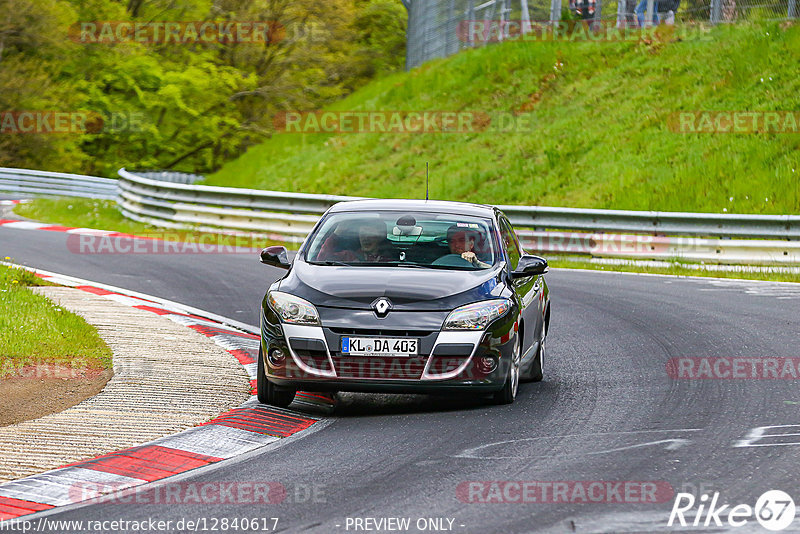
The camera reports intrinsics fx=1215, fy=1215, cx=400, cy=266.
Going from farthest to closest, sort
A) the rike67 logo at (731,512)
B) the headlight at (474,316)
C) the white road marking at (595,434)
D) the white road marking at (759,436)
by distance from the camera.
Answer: the headlight at (474,316), the white road marking at (759,436), the white road marking at (595,434), the rike67 logo at (731,512)

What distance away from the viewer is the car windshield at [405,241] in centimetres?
906

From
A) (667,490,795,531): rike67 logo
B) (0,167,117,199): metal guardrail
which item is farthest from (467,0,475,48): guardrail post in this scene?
(667,490,795,531): rike67 logo

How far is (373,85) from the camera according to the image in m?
44.5

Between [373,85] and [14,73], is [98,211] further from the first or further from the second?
[373,85]

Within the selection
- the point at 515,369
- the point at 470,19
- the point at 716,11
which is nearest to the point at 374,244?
the point at 515,369

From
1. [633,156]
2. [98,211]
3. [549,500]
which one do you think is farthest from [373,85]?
[549,500]

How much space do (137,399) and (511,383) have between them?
Answer: 2642 mm

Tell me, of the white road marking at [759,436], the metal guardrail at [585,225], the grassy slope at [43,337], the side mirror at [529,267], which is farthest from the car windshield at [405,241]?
the metal guardrail at [585,225]

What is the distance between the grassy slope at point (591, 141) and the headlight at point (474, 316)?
45.0 feet

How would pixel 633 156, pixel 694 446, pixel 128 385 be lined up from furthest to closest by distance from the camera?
pixel 633 156 → pixel 128 385 → pixel 694 446

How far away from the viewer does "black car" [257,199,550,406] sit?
26.5ft

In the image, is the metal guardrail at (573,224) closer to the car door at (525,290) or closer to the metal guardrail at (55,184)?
the metal guardrail at (55,184)

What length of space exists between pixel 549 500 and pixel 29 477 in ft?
8.96

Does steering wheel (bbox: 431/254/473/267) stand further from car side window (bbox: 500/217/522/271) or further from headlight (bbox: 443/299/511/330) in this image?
headlight (bbox: 443/299/511/330)
